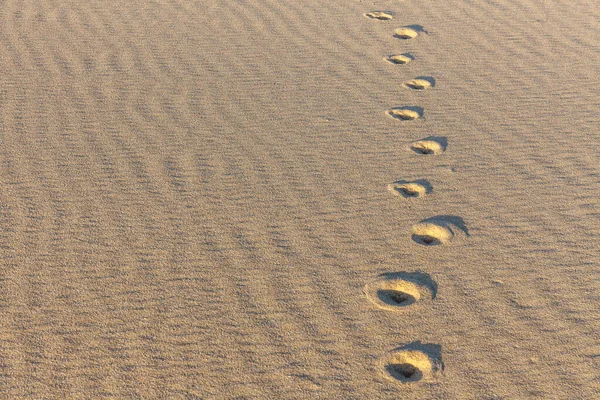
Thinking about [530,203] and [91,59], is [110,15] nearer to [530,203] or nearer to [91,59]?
[91,59]

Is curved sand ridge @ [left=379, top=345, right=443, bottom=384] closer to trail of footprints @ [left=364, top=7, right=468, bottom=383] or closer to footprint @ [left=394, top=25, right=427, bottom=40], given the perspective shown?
trail of footprints @ [left=364, top=7, right=468, bottom=383]

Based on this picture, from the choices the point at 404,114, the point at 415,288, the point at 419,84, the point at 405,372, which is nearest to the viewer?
the point at 405,372

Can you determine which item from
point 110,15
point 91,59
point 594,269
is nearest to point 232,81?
point 91,59

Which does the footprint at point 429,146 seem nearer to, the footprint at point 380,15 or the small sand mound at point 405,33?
the small sand mound at point 405,33

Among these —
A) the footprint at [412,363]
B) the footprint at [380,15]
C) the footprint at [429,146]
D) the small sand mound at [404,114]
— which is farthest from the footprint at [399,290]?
the footprint at [380,15]

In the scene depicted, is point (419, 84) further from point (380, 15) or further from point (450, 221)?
point (450, 221)

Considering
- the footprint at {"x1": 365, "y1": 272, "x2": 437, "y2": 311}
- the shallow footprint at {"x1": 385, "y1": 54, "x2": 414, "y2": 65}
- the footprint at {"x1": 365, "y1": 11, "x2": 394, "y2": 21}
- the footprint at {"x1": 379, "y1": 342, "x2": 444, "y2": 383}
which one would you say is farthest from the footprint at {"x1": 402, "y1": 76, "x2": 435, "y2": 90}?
the footprint at {"x1": 379, "y1": 342, "x2": 444, "y2": 383}

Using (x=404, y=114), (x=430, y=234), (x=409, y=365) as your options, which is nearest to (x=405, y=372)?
(x=409, y=365)

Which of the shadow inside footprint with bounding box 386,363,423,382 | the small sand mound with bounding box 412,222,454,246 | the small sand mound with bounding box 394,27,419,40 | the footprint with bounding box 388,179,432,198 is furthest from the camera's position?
the small sand mound with bounding box 394,27,419,40
